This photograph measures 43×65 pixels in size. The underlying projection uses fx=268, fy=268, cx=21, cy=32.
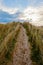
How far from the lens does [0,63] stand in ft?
64.9

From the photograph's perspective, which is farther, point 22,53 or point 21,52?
point 21,52

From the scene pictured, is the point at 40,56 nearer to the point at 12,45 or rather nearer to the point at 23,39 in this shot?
the point at 12,45

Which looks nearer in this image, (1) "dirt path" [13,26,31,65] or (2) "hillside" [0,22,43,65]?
(1) "dirt path" [13,26,31,65]

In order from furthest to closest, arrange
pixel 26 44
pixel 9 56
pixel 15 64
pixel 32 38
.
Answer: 1. pixel 32 38
2. pixel 26 44
3. pixel 9 56
4. pixel 15 64

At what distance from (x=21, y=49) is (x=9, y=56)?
2503 mm

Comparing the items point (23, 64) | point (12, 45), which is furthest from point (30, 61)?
point (12, 45)

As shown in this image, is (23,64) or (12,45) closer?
(23,64)

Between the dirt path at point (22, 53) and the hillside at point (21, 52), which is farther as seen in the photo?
the hillside at point (21, 52)

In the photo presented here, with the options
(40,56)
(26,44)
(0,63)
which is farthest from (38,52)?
(0,63)

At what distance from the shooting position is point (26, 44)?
Answer: 2552 cm

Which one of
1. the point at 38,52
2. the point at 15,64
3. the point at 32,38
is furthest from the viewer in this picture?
the point at 32,38

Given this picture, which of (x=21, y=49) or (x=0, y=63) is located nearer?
(x=0, y=63)

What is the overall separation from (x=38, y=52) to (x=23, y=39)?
5.62 metres

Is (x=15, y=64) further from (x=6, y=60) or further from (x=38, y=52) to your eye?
(x=38, y=52)
